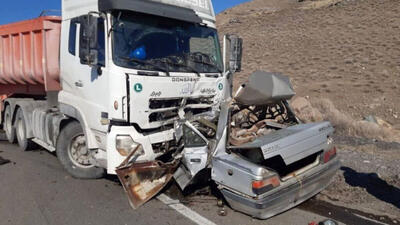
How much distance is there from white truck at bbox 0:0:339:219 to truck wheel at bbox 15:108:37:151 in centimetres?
180

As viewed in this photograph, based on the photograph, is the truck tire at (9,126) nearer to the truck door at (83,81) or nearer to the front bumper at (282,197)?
the truck door at (83,81)

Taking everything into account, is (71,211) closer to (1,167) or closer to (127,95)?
(127,95)

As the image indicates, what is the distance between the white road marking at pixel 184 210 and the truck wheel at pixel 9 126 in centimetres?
539

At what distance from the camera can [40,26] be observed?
6883 millimetres

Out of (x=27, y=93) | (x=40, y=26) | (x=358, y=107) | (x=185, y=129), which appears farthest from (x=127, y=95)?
(x=358, y=107)

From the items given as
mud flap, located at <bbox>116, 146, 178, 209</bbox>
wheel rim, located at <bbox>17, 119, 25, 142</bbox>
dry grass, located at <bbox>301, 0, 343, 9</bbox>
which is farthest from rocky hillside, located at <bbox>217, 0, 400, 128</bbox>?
wheel rim, located at <bbox>17, 119, 25, 142</bbox>

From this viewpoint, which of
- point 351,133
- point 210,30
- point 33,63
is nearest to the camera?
point 210,30

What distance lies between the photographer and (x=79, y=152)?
6035 millimetres

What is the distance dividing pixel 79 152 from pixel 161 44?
7.78ft

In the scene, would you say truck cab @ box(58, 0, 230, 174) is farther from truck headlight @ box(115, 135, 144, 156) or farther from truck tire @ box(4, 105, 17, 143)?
truck tire @ box(4, 105, 17, 143)

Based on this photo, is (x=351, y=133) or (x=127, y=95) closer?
(x=127, y=95)

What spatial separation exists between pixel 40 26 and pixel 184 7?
3052 mm

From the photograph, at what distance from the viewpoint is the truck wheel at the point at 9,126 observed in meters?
8.62

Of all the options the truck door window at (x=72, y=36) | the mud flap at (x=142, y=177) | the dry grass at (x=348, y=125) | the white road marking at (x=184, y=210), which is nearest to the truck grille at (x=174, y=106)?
the mud flap at (x=142, y=177)
